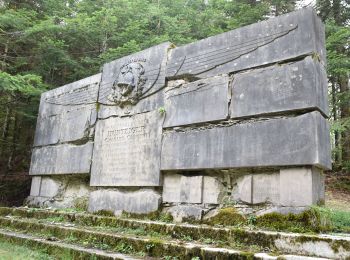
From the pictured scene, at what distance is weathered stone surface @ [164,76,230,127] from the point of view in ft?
15.8

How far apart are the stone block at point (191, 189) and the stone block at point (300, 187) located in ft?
3.98

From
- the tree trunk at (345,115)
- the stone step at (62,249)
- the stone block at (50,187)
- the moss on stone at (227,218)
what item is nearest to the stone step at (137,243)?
the stone step at (62,249)

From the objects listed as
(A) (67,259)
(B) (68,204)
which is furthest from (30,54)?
(A) (67,259)

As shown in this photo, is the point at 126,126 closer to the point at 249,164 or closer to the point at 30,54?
the point at 249,164

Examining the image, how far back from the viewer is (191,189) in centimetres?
482

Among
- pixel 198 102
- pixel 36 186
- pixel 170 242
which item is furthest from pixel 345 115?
pixel 170 242

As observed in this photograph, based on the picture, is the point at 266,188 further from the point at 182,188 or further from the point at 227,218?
the point at 182,188

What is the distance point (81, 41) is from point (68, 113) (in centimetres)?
462

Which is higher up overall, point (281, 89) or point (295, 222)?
point (281, 89)

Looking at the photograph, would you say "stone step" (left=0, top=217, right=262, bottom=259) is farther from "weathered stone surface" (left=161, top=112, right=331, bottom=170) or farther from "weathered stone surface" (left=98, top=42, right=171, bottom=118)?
"weathered stone surface" (left=98, top=42, right=171, bottom=118)

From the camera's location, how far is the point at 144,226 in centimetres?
432

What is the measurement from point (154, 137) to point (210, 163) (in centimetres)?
126

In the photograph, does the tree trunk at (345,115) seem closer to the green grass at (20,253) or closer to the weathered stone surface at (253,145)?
the weathered stone surface at (253,145)

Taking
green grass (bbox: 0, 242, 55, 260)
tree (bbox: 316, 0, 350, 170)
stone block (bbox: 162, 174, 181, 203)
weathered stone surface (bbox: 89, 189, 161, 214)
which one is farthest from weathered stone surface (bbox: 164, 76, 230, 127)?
tree (bbox: 316, 0, 350, 170)
